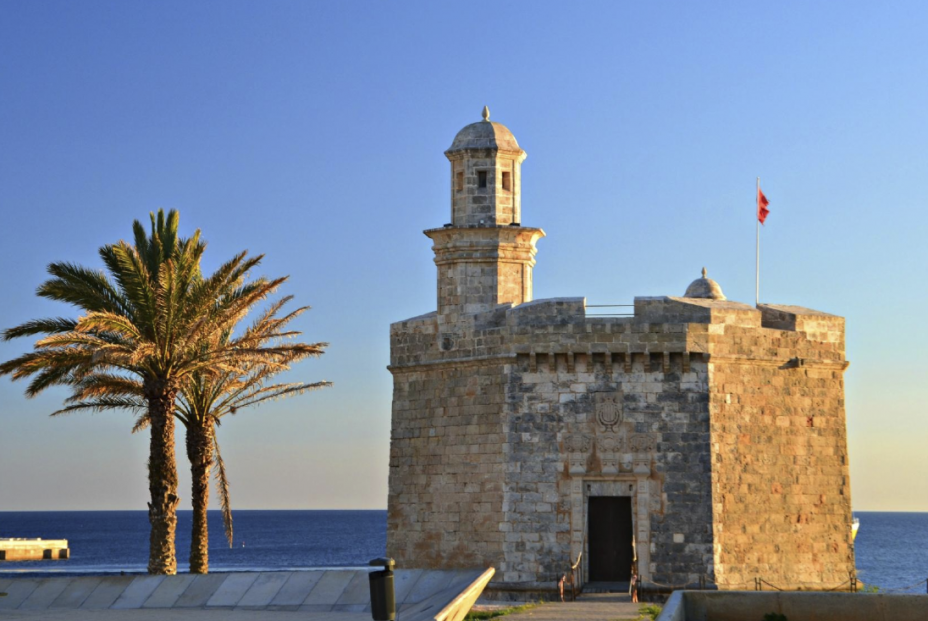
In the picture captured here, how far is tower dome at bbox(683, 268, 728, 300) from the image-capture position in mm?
24547

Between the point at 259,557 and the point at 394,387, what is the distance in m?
67.4

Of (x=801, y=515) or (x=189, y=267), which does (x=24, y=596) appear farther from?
(x=801, y=515)

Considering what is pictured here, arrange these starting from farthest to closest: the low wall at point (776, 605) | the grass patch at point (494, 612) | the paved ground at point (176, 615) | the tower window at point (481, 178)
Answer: the tower window at point (481, 178)
the grass patch at point (494, 612)
the low wall at point (776, 605)
the paved ground at point (176, 615)

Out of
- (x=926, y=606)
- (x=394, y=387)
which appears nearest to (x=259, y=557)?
(x=394, y=387)

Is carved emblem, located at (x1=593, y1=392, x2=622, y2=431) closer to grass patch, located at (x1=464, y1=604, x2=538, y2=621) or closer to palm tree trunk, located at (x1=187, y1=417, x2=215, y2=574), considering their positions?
grass patch, located at (x1=464, y1=604, x2=538, y2=621)

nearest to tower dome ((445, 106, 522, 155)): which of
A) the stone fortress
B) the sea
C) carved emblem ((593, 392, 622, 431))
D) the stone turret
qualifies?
the stone turret

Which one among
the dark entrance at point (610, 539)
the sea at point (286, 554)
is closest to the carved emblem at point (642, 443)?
the dark entrance at point (610, 539)

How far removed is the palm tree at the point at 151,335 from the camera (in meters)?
19.8

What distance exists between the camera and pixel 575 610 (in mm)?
17734

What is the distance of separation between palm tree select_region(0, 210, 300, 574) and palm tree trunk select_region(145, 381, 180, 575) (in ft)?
0.05

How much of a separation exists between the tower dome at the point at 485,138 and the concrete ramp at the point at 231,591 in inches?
352

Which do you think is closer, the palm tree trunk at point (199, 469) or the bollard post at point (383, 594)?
the bollard post at point (383, 594)

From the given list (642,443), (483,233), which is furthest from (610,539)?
(483,233)

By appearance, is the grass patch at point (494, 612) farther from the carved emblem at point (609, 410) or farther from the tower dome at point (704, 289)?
the tower dome at point (704, 289)
